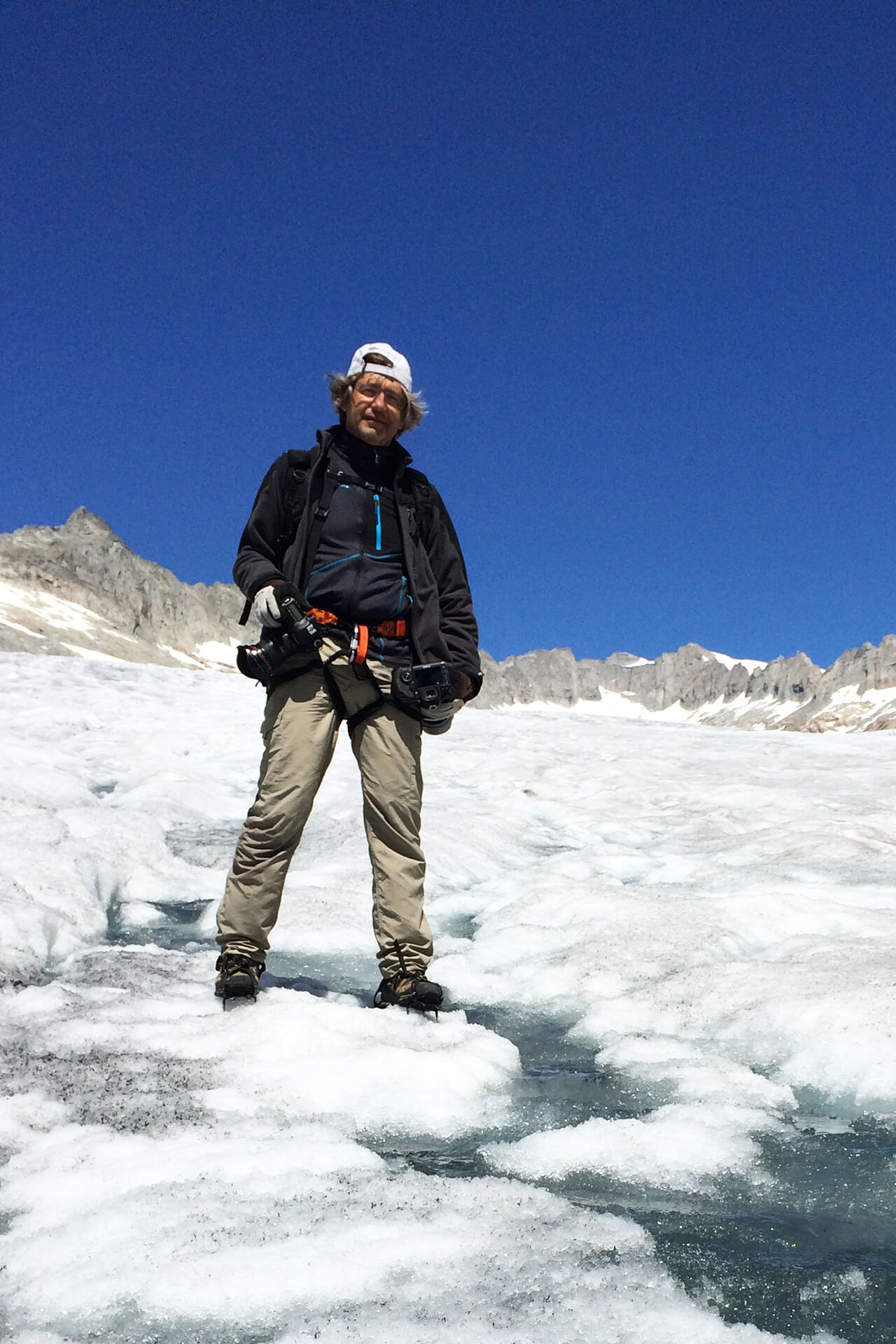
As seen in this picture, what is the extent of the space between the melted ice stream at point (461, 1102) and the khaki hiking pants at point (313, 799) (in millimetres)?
454

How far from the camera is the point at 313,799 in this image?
4766 mm

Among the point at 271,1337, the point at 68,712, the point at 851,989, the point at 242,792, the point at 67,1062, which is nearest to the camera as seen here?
the point at 271,1337

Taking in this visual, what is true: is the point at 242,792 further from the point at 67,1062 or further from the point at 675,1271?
the point at 675,1271

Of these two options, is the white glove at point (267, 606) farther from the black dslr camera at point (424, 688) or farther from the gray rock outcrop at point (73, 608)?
the gray rock outcrop at point (73, 608)

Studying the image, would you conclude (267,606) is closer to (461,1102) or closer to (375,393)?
(375,393)

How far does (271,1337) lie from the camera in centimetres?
202

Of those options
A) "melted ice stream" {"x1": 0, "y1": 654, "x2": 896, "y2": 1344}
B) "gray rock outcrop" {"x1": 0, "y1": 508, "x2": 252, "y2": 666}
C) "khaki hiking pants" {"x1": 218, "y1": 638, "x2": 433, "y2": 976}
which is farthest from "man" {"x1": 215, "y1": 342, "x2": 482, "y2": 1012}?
"gray rock outcrop" {"x1": 0, "y1": 508, "x2": 252, "y2": 666}

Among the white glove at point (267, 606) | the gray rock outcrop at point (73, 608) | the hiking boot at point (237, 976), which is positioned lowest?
the hiking boot at point (237, 976)

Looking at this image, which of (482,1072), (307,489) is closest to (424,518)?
(307,489)

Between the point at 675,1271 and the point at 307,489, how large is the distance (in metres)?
3.95

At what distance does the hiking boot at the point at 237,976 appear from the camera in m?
4.29

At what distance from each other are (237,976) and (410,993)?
2.87 ft

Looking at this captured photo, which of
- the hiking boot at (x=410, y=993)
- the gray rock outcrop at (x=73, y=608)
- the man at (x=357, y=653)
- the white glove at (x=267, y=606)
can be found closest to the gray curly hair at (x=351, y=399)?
the man at (x=357, y=653)

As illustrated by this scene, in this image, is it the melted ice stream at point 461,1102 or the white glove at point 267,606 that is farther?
the white glove at point 267,606
